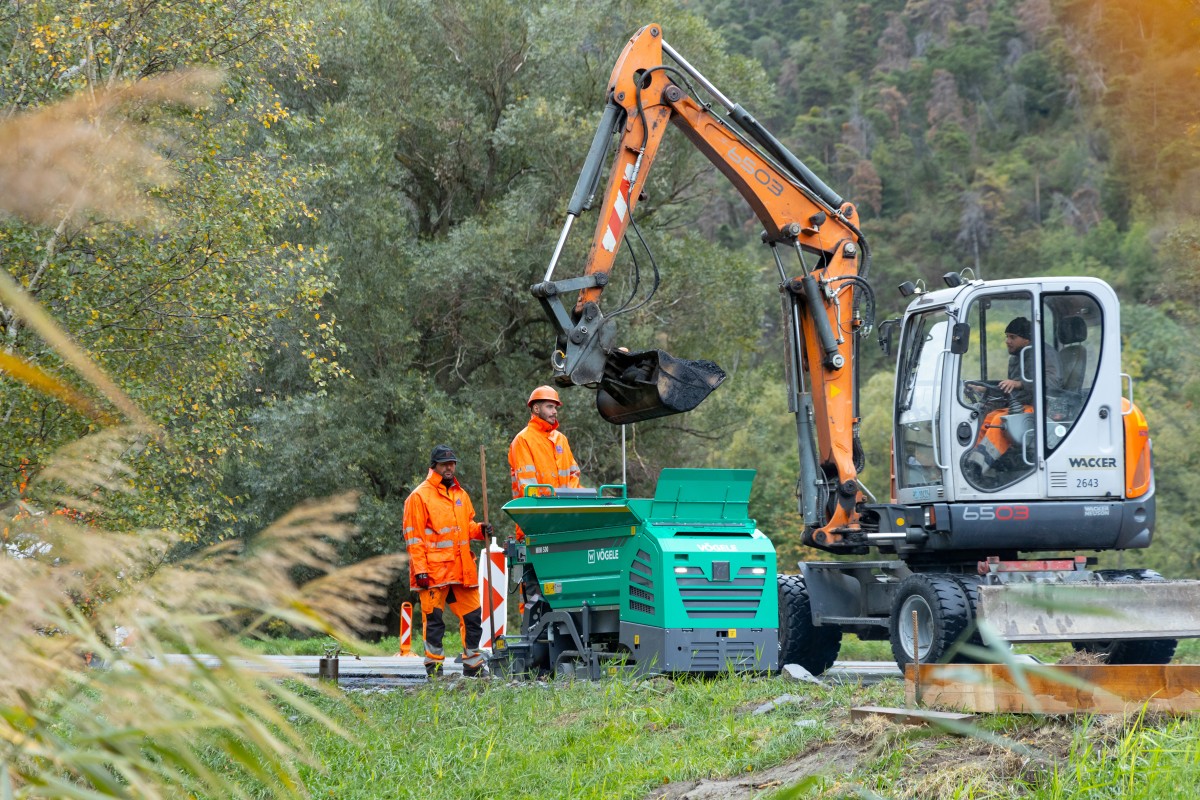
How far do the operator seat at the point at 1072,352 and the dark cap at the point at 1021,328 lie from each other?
0.24 m

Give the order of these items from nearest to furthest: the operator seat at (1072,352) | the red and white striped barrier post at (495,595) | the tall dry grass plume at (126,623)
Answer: the tall dry grass plume at (126,623) → the operator seat at (1072,352) → the red and white striped barrier post at (495,595)

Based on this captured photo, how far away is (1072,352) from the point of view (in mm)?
10211

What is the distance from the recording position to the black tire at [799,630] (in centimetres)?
1156

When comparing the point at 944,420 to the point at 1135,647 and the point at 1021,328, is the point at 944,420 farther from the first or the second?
the point at 1135,647

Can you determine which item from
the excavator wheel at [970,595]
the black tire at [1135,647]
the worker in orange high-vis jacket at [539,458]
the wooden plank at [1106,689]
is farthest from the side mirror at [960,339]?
the wooden plank at [1106,689]

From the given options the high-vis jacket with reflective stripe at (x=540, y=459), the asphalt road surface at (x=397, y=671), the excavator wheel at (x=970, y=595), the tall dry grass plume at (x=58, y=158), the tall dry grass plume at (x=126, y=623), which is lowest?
the asphalt road surface at (x=397, y=671)

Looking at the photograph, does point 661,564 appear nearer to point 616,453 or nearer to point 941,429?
point 941,429

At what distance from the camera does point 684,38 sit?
2292 centimetres

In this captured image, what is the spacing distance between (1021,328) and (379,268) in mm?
13214

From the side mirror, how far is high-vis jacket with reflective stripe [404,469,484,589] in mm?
4437

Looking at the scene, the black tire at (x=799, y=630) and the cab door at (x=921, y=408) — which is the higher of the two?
the cab door at (x=921, y=408)

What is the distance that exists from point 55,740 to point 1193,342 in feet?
152

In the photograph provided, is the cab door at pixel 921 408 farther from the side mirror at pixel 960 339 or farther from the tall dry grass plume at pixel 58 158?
the tall dry grass plume at pixel 58 158

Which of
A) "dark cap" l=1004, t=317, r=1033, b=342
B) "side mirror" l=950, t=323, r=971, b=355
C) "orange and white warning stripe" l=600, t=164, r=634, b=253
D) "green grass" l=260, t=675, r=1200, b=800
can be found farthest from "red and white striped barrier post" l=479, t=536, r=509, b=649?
"dark cap" l=1004, t=317, r=1033, b=342
